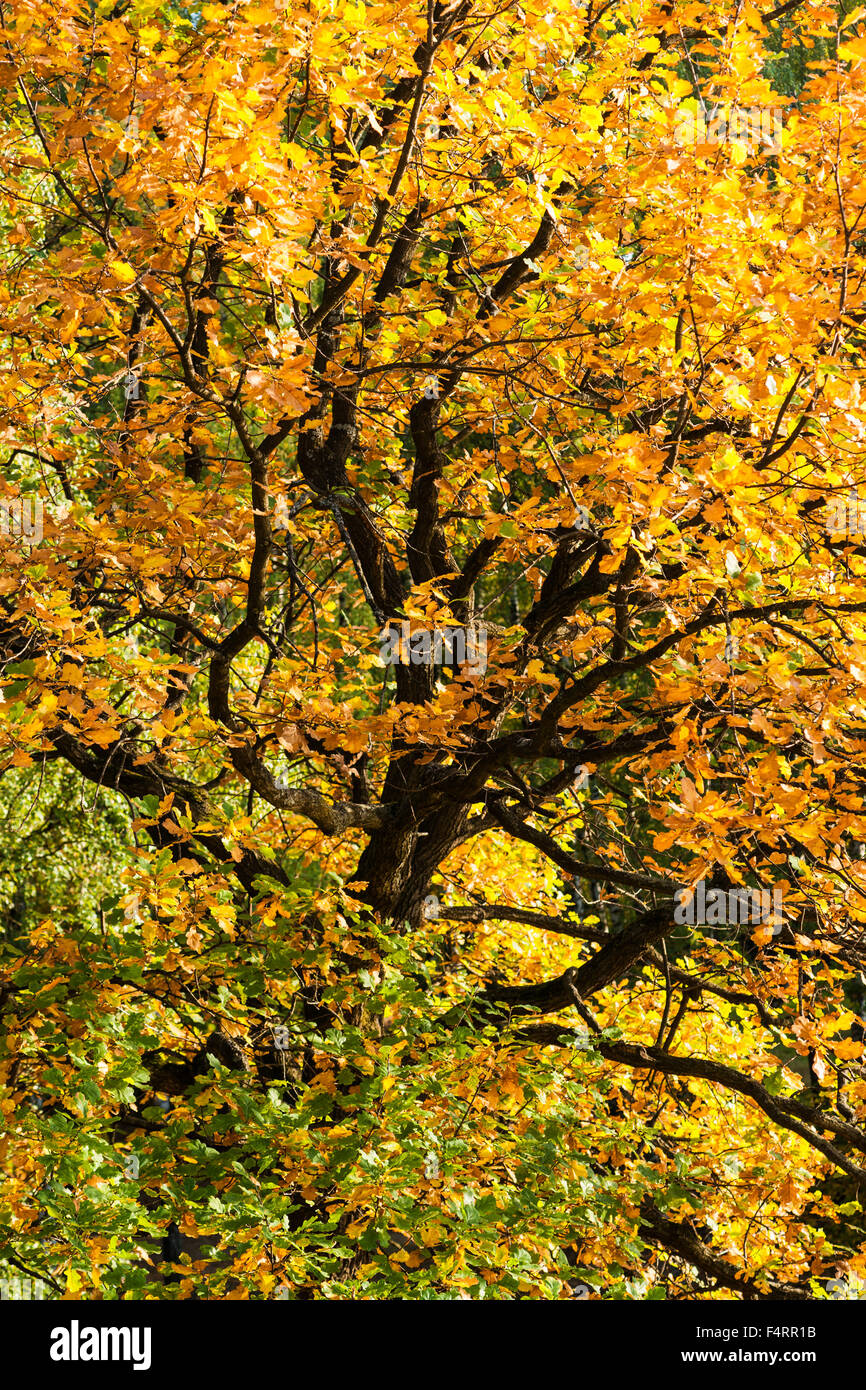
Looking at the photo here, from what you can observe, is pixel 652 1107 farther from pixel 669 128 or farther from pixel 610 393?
pixel 669 128

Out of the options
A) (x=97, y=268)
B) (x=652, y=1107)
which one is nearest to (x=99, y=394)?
(x=97, y=268)

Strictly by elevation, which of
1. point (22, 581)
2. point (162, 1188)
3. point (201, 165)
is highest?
point (201, 165)

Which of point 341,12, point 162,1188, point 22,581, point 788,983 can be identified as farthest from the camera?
point 788,983

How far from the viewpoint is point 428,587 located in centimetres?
454

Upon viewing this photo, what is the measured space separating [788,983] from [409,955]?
1.82 metres

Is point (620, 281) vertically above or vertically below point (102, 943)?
above

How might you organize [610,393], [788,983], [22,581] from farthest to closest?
[788,983]
[610,393]
[22,581]

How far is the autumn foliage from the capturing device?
3574mm

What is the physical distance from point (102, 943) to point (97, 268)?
2.68m

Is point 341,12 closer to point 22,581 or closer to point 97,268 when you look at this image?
Result: point 97,268

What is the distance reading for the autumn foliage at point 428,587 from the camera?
3574mm

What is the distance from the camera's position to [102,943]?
4.99 metres
